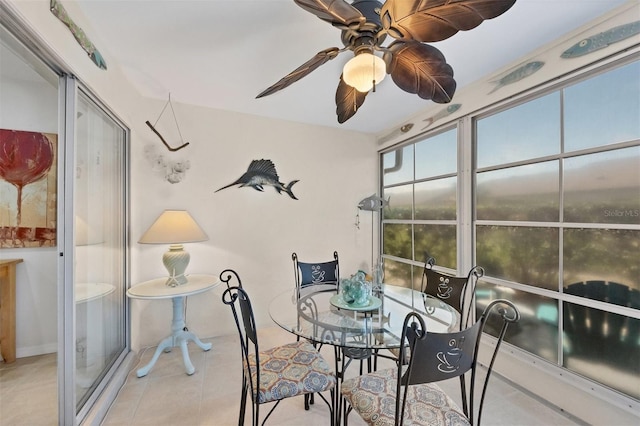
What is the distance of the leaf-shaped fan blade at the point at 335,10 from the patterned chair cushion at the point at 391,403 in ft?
5.48

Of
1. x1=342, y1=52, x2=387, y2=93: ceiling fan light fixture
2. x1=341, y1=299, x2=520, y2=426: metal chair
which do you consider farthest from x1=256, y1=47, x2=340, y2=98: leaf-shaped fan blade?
x1=341, y1=299, x2=520, y2=426: metal chair

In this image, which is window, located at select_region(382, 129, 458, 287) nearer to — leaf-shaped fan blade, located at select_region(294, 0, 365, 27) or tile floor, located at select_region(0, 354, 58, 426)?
leaf-shaped fan blade, located at select_region(294, 0, 365, 27)

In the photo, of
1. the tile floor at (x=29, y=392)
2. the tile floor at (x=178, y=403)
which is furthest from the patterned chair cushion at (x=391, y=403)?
the tile floor at (x=29, y=392)

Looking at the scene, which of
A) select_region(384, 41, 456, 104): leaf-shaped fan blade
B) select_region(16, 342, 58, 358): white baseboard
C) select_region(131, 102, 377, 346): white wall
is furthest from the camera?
select_region(131, 102, 377, 346): white wall

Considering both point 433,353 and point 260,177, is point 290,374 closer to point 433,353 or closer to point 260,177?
point 433,353

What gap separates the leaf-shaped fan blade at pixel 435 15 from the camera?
0.95 m

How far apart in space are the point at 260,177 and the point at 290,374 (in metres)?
2.11

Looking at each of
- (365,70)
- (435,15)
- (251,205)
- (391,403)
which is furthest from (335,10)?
(251,205)

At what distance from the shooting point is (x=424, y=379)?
983mm

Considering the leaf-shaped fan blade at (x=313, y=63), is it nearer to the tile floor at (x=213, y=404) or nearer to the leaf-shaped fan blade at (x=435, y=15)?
the leaf-shaped fan blade at (x=435, y=15)

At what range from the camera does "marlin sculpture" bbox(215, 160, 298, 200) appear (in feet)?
9.70

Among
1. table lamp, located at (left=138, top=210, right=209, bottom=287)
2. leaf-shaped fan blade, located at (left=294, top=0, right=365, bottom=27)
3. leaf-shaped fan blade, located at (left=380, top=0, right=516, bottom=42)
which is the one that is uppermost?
leaf-shaped fan blade, located at (left=294, top=0, right=365, bottom=27)

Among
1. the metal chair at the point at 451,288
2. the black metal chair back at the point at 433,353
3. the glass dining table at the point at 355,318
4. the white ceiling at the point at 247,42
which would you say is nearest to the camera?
the black metal chair back at the point at 433,353

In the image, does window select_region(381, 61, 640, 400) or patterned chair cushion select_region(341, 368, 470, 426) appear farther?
window select_region(381, 61, 640, 400)
